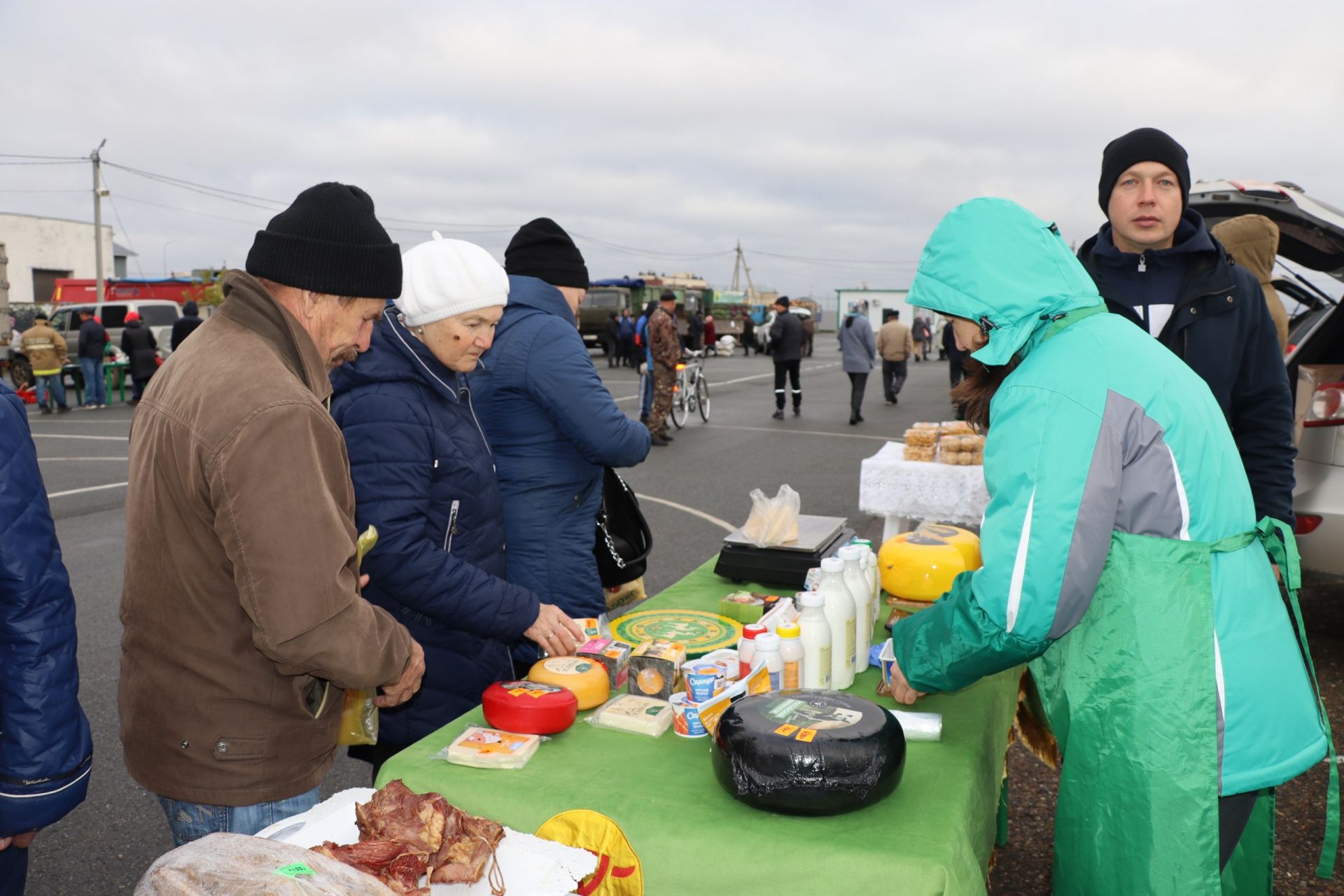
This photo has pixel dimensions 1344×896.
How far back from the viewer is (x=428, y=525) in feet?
7.51

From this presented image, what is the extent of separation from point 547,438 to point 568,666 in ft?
2.87

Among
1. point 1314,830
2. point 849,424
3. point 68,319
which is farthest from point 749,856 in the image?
point 68,319

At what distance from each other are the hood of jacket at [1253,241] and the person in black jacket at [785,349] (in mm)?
10732

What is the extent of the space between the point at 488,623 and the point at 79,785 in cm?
89

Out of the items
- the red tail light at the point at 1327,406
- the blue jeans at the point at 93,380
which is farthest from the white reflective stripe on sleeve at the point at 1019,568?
the blue jeans at the point at 93,380

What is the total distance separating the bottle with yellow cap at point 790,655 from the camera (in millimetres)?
2115

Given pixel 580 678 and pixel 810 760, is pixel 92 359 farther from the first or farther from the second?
pixel 810 760

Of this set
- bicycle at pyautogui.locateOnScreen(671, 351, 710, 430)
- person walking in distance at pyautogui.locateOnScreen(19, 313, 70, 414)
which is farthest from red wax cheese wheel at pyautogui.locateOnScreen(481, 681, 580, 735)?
person walking in distance at pyautogui.locateOnScreen(19, 313, 70, 414)

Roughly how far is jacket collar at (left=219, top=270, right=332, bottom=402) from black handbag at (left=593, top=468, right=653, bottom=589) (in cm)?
157

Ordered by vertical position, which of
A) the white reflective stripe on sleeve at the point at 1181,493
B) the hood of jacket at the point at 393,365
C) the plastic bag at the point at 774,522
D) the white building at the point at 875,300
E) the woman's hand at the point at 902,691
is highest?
the white building at the point at 875,300

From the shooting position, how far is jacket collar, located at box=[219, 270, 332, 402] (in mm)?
1800

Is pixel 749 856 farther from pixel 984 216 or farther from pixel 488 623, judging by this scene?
pixel 984 216

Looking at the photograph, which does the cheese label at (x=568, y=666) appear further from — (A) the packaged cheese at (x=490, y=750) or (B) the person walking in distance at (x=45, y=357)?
(B) the person walking in distance at (x=45, y=357)

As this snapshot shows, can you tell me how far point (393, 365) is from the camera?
7.45ft
